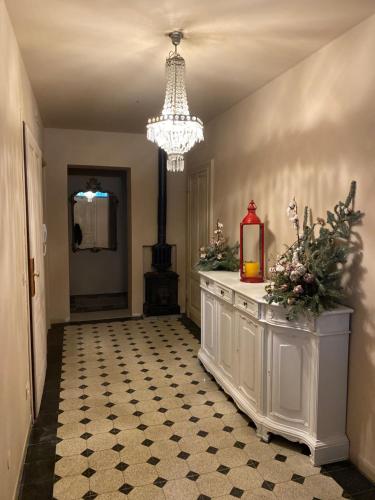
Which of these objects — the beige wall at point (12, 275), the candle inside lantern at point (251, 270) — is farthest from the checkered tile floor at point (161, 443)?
the candle inside lantern at point (251, 270)

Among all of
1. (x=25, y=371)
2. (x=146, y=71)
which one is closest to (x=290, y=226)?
(x=146, y=71)

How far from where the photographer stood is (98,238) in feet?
25.9

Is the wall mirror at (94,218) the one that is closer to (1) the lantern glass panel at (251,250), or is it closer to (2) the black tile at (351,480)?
(1) the lantern glass panel at (251,250)

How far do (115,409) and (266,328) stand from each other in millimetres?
1521

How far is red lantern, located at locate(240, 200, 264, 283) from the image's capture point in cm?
375

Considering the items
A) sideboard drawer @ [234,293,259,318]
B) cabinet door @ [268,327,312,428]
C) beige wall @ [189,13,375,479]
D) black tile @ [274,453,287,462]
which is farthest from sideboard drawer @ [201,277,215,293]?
black tile @ [274,453,287,462]

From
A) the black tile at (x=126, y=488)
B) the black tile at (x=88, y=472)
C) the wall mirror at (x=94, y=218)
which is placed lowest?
the black tile at (x=126, y=488)

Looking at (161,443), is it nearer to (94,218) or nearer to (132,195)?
(132,195)

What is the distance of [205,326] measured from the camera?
423cm

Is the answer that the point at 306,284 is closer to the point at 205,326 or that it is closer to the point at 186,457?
the point at 186,457

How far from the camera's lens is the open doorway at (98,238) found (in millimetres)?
7535

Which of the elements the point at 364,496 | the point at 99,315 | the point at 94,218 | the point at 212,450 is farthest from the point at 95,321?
the point at 364,496

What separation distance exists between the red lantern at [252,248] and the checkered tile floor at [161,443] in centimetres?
116

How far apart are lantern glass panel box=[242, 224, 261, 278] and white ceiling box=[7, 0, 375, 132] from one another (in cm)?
140
